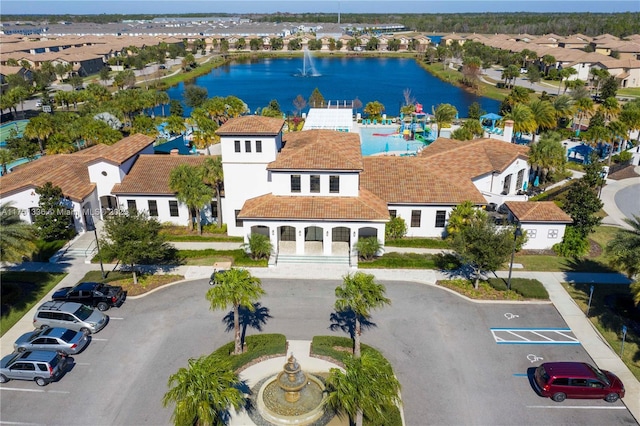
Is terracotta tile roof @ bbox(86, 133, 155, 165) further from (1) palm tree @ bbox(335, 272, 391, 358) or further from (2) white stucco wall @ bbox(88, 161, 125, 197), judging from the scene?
(1) palm tree @ bbox(335, 272, 391, 358)

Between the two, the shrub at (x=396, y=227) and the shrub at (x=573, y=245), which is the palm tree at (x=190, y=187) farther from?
the shrub at (x=573, y=245)

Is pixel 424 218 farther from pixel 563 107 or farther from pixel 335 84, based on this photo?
pixel 335 84

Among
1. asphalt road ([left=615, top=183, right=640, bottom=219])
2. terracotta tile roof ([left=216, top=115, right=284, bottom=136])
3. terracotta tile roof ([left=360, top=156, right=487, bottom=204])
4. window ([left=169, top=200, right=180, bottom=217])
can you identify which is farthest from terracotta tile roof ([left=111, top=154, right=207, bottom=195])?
asphalt road ([left=615, top=183, right=640, bottom=219])

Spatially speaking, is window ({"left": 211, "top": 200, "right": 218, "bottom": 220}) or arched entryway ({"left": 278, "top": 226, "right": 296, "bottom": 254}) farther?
window ({"left": 211, "top": 200, "right": 218, "bottom": 220})

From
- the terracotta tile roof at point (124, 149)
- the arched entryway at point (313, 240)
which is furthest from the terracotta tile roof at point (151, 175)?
the arched entryway at point (313, 240)

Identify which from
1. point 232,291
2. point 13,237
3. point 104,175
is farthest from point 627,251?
point 104,175

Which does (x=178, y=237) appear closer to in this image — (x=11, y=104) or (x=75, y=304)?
(x=75, y=304)
